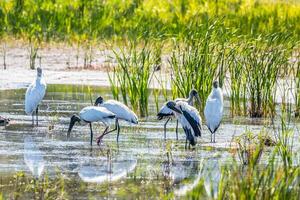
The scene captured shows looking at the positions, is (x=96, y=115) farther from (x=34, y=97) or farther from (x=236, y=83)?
(x=236, y=83)

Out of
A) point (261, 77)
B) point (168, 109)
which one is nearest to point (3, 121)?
point (168, 109)

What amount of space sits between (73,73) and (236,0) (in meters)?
13.0

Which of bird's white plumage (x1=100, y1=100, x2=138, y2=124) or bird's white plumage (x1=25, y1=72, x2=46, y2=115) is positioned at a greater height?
bird's white plumage (x1=25, y1=72, x2=46, y2=115)

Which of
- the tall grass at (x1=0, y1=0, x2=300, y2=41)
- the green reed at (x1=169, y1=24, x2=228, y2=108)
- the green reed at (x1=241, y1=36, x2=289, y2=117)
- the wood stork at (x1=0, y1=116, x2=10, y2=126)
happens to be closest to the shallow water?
the wood stork at (x1=0, y1=116, x2=10, y2=126)

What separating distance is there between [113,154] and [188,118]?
4.26ft

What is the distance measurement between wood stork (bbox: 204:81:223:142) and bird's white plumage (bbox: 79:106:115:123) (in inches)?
46.9

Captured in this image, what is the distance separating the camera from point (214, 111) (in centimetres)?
1420

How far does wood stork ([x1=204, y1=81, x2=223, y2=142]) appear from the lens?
46.2 feet

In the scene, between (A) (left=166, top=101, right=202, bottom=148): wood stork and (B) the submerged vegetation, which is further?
(A) (left=166, top=101, right=202, bottom=148): wood stork

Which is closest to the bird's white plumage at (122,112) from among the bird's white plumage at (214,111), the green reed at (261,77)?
the bird's white plumage at (214,111)

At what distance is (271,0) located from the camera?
36125mm

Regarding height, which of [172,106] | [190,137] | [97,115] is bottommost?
[190,137]

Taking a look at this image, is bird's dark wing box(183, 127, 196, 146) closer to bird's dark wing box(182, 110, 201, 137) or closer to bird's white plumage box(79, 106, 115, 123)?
bird's dark wing box(182, 110, 201, 137)

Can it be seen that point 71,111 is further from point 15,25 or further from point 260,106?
point 15,25
